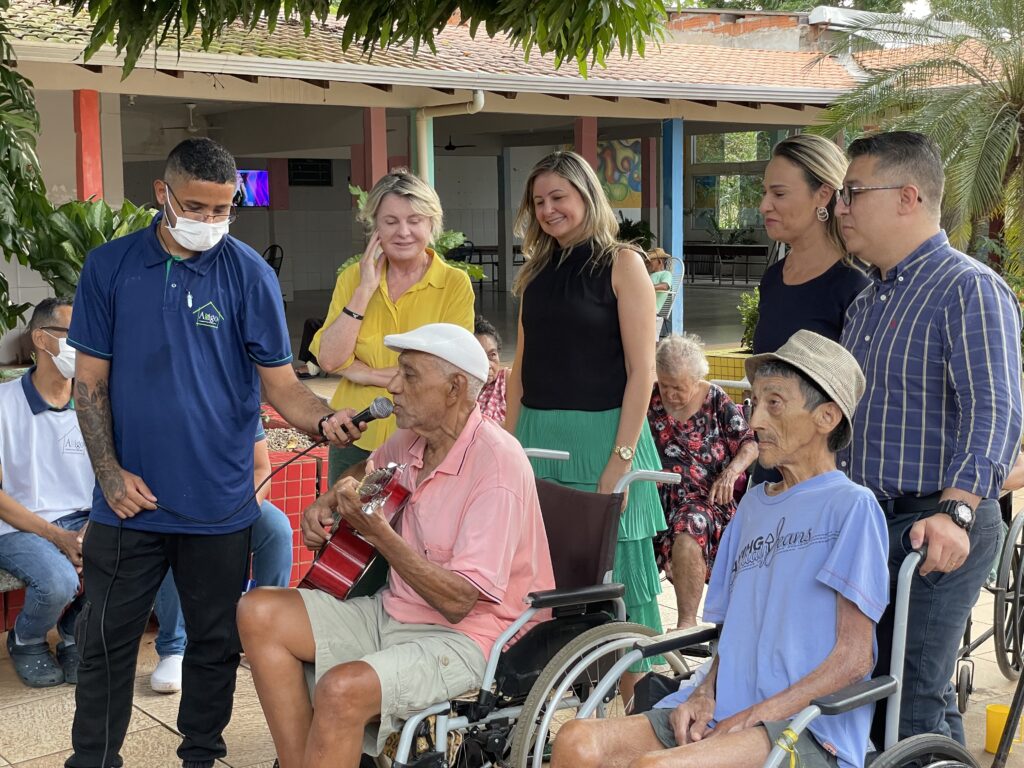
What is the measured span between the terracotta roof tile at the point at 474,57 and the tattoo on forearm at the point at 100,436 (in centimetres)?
467

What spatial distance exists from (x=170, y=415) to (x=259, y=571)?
1500 millimetres

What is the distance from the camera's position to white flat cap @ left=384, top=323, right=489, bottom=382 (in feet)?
10.4

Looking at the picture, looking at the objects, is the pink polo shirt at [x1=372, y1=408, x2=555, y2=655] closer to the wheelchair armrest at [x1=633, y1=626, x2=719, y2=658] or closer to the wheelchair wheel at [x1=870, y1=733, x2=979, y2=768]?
the wheelchair armrest at [x1=633, y1=626, x2=719, y2=658]

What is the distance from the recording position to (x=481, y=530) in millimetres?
3105

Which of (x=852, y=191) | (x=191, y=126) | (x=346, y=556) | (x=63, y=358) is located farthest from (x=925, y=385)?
(x=191, y=126)

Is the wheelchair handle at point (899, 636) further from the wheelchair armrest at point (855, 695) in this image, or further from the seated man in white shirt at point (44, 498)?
the seated man in white shirt at point (44, 498)

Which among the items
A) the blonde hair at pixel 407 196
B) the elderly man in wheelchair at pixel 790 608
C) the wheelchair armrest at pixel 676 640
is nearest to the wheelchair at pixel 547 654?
the wheelchair armrest at pixel 676 640

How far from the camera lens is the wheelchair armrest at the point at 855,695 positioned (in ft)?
7.82

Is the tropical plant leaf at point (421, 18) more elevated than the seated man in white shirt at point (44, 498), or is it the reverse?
the tropical plant leaf at point (421, 18)

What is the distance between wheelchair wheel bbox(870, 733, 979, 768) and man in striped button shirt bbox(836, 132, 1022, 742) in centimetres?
Answer: 14

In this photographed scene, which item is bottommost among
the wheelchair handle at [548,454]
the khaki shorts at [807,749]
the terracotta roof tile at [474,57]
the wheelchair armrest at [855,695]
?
the khaki shorts at [807,749]

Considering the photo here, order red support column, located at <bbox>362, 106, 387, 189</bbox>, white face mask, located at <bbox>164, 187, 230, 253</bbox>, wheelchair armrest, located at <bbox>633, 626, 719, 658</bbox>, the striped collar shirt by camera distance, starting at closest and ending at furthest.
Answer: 1. the striped collar shirt
2. wheelchair armrest, located at <bbox>633, 626, 719, 658</bbox>
3. white face mask, located at <bbox>164, 187, 230, 253</bbox>
4. red support column, located at <bbox>362, 106, 387, 189</bbox>

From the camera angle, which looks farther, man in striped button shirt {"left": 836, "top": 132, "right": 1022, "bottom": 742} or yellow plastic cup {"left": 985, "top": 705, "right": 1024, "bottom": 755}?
yellow plastic cup {"left": 985, "top": 705, "right": 1024, "bottom": 755}

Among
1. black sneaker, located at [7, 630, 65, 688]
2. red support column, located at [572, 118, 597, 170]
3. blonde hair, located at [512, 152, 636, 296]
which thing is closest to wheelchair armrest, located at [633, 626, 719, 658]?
blonde hair, located at [512, 152, 636, 296]
